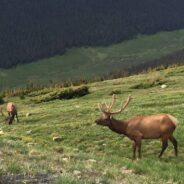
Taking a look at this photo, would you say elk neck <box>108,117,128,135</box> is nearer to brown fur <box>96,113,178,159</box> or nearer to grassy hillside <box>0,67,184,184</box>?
brown fur <box>96,113,178,159</box>

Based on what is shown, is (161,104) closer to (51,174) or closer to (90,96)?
(90,96)

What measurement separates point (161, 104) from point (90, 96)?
13567 millimetres

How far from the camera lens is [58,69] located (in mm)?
187000

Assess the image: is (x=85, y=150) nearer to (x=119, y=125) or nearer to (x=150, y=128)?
(x=119, y=125)

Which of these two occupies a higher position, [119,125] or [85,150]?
[119,125]

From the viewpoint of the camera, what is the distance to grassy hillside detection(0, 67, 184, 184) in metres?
12.7

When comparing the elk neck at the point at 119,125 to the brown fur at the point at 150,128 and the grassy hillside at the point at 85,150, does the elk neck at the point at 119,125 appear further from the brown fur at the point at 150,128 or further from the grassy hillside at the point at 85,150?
the grassy hillside at the point at 85,150

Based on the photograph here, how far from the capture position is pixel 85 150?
23.3 metres

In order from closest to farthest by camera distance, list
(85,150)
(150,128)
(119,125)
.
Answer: (150,128), (119,125), (85,150)

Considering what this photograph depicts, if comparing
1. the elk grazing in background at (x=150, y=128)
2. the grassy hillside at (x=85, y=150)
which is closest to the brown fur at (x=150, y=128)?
the elk grazing in background at (x=150, y=128)

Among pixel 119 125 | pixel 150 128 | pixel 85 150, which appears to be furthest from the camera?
pixel 85 150

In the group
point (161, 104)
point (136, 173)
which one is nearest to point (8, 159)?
point (136, 173)

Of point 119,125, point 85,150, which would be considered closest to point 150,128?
point 119,125

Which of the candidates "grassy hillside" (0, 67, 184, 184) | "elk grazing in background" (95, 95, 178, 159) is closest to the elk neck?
"elk grazing in background" (95, 95, 178, 159)
